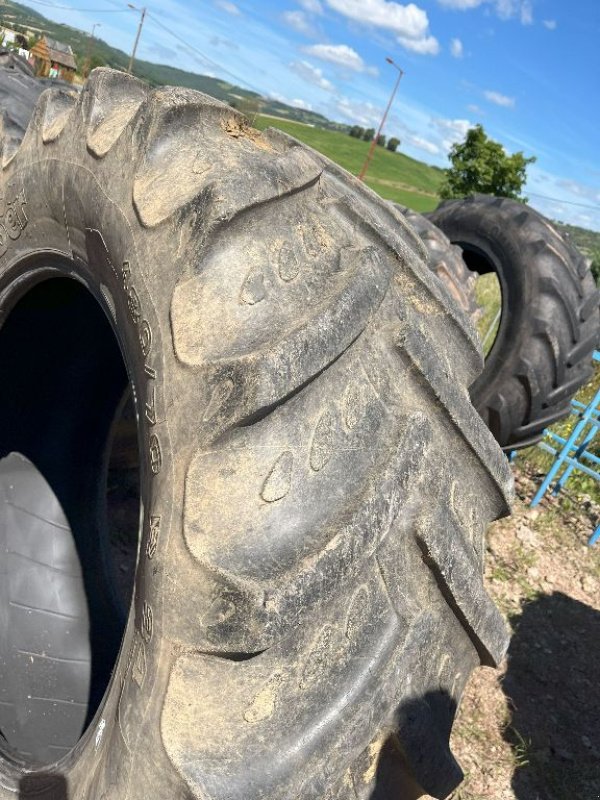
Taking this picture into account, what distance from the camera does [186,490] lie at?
1059mm

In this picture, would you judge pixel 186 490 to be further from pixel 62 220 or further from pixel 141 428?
pixel 62 220

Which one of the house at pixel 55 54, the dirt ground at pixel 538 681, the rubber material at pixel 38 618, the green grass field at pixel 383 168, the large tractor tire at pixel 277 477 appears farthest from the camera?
the green grass field at pixel 383 168

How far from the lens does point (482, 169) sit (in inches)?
1158

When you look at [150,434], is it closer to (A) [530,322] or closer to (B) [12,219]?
(B) [12,219]

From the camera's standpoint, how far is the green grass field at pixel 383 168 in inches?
2136

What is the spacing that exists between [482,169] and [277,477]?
3089 centimetres

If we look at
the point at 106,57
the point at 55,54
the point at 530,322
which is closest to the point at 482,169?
the point at 530,322

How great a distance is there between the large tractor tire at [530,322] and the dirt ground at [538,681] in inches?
28.7

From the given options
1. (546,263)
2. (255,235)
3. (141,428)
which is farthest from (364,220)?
(546,263)

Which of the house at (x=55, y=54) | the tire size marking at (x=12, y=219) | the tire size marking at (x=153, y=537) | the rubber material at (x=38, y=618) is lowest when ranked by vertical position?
the house at (x=55, y=54)

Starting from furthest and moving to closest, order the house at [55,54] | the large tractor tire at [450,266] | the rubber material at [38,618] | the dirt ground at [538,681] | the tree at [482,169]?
the house at [55,54]
the tree at [482,169]
the large tractor tire at [450,266]
the dirt ground at [538,681]
the rubber material at [38,618]

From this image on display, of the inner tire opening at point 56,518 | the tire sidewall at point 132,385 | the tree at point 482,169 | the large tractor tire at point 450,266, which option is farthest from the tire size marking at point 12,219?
the tree at point 482,169

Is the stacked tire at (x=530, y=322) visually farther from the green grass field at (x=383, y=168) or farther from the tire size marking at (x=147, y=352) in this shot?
the green grass field at (x=383, y=168)

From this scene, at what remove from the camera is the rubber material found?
196cm
